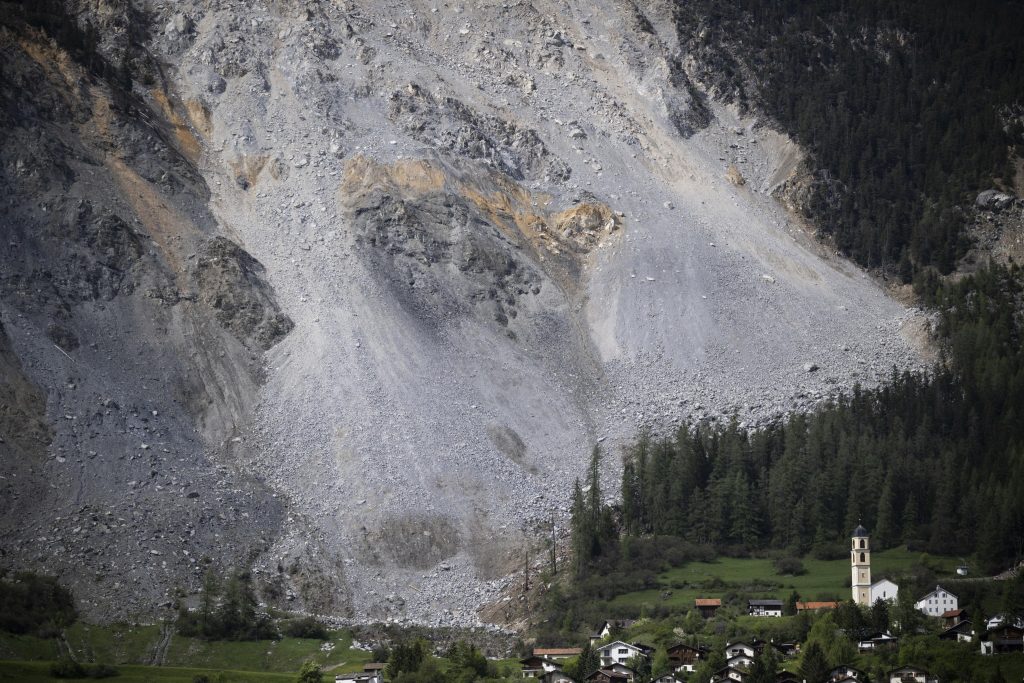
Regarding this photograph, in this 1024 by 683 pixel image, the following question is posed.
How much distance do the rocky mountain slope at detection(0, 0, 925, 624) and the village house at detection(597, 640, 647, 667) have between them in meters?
20.2

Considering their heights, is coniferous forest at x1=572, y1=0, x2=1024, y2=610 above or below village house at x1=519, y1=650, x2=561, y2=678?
above

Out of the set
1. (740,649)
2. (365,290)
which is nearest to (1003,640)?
(740,649)

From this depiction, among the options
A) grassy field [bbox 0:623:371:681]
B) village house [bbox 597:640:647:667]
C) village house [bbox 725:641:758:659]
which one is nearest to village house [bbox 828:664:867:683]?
village house [bbox 725:641:758:659]

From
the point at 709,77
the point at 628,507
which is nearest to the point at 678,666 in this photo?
the point at 628,507

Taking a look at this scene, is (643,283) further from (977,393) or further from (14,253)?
(14,253)

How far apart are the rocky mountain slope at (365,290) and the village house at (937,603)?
105 ft

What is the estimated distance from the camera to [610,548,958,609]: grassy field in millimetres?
118125

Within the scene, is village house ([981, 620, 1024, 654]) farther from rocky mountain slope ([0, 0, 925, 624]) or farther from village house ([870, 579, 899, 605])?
rocky mountain slope ([0, 0, 925, 624])

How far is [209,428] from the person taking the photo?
140250 mm

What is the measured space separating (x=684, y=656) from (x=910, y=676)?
48.2 feet

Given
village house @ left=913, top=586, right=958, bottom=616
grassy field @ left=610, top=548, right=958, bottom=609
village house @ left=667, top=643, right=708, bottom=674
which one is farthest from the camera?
grassy field @ left=610, top=548, right=958, bottom=609

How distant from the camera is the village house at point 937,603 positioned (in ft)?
354

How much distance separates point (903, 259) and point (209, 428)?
73186 millimetres

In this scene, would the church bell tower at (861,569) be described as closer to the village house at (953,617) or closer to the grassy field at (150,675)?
the village house at (953,617)
